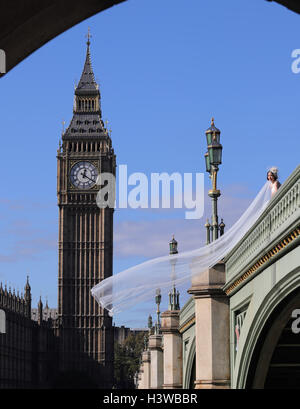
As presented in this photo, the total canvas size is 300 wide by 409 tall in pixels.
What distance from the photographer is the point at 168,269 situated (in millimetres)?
14172

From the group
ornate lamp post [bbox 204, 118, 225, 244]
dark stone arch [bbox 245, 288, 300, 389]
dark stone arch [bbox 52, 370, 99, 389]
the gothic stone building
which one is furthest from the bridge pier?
the gothic stone building

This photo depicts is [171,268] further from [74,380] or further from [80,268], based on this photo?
[80,268]

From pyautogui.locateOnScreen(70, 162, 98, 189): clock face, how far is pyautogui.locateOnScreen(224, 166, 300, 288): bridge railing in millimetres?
113772

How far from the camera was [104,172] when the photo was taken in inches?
5084

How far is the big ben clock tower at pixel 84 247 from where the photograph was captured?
415 ft

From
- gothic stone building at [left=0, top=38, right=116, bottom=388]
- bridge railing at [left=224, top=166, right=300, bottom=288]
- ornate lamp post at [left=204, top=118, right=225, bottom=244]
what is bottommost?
bridge railing at [left=224, top=166, right=300, bottom=288]

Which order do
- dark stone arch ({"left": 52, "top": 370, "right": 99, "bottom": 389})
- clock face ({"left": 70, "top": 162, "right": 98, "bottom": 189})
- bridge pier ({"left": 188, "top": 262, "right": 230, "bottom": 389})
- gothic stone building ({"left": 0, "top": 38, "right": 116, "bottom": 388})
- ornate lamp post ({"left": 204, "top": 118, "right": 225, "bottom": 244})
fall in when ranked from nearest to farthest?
ornate lamp post ({"left": 204, "top": 118, "right": 225, "bottom": 244}) → bridge pier ({"left": 188, "top": 262, "right": 230, "bottom": 389}) → dark stone arch ({"left": 52, "top": 370, "right": 99, "bottom": 389}) → gothic stone building ({"left": 0, "top": 38, "right": 116, "bottom": 388}) → clock face ({"left": 70, "top": 162, "right": 98, "bottom": 189})

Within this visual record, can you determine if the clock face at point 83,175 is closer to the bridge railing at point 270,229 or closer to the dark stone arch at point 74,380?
the dark stone arch at point 74,380

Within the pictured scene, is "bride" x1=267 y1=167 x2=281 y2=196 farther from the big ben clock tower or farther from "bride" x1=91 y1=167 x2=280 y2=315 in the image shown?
the big ben clock tower

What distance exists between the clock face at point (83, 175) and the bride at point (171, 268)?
114117 millimetres

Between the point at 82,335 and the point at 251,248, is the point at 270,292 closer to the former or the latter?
the point at 251,248

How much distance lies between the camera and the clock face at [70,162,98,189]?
425 feet
